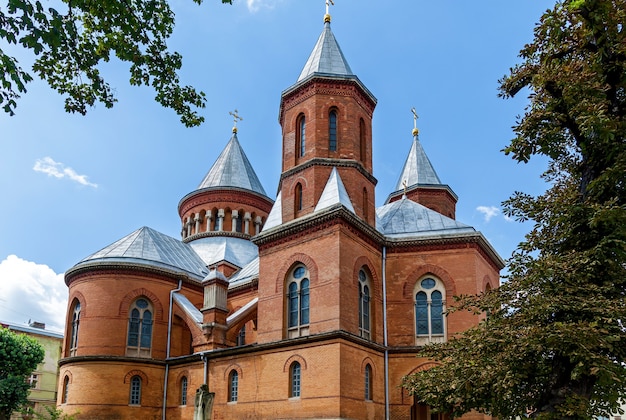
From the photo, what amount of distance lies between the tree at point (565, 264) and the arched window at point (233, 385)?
11682 mm

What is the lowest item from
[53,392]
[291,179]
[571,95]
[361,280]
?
[53,392]

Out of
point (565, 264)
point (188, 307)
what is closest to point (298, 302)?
point (188, 307)

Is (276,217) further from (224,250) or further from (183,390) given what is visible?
(224,250)

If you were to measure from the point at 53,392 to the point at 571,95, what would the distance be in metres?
50.5

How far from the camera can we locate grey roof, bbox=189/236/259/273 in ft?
114

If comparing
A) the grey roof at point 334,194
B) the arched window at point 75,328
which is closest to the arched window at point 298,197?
the grey roof at point 334,194

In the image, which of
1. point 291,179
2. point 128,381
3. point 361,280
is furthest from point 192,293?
point 361,280

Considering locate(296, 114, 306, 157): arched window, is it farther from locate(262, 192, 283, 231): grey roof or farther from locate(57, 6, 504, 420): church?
locate(262, 192, 283, 231): grey roof

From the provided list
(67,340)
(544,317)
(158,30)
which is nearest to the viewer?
(158,30)

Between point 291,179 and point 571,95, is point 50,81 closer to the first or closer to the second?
point 571,95

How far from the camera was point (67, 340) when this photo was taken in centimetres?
2886

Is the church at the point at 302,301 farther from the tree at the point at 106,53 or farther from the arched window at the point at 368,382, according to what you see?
the tree at the point at 106,53

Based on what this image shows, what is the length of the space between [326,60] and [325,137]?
385 centimetres

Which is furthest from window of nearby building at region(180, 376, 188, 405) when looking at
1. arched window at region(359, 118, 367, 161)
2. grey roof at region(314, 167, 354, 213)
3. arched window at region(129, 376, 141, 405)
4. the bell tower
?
arched window at region(359, 118, 367, 161)
